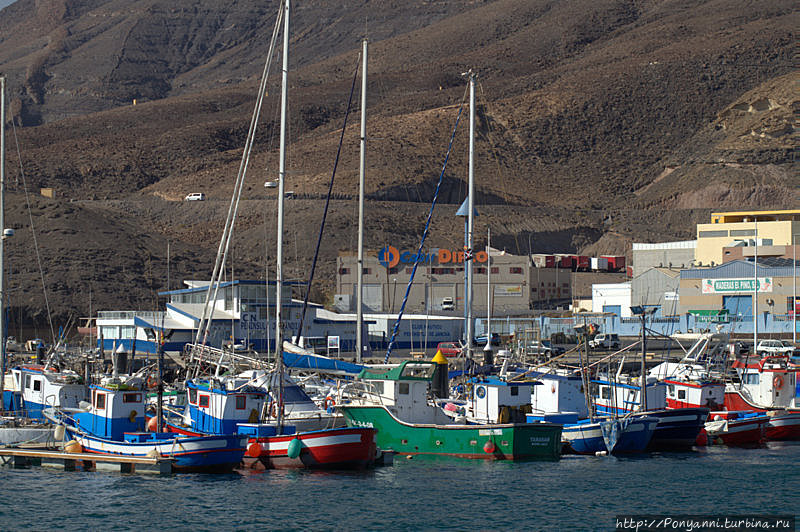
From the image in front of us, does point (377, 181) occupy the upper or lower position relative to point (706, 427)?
upper

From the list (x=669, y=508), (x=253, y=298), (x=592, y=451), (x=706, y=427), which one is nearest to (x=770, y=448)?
(x=706, y=427)

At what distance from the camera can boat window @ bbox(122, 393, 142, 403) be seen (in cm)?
4212

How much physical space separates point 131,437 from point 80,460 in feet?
5.91

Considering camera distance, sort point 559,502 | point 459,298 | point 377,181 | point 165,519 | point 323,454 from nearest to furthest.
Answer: point 165,519, point 559,502, point 323,454, point 459,298, point 377,181

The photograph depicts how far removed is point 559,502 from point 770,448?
15.9 m

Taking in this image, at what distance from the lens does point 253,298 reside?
80312 millimetres

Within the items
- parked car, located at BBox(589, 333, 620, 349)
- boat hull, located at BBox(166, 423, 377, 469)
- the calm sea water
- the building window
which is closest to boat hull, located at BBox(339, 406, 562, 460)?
the calm sea water

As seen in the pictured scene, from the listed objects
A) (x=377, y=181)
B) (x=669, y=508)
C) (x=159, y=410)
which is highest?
(x=377, y=181)

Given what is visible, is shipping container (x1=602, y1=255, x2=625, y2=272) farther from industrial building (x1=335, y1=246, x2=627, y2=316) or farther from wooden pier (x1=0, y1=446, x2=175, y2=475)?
wooden pier (x1=0, y1=446, x2=175, y2=475)

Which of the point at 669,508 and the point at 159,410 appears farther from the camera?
the point at 159,410

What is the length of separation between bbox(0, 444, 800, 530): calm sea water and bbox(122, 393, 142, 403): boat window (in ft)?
9.22

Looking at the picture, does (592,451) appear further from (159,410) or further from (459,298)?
(459,298)

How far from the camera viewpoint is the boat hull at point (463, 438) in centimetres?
4303

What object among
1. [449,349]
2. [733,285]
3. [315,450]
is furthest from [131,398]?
[733,285]
